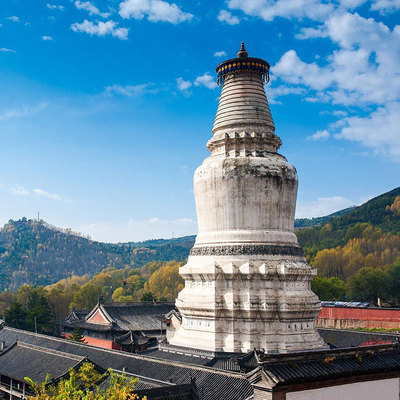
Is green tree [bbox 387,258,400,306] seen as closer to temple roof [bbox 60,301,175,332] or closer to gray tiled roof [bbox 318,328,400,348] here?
gray tiled roof [bbox 318,328,400,348]

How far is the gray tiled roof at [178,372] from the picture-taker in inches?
678

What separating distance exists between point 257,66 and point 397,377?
15.6 m

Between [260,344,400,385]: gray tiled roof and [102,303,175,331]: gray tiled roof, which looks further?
[102,303,175,331]: gray tiled roof

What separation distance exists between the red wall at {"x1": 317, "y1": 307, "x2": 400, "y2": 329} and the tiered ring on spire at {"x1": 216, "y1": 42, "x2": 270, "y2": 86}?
24.2m

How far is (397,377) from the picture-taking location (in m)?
12.0

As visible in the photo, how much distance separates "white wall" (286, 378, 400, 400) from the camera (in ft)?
34.5

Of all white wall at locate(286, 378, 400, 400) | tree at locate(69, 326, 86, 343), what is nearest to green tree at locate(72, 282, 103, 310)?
tree at locate(69, 326, 86, 343)

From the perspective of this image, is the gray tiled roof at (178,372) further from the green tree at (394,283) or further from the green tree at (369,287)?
the green tree at (394,283)

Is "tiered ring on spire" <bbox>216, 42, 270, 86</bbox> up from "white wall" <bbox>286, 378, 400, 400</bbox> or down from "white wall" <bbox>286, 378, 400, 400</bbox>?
up

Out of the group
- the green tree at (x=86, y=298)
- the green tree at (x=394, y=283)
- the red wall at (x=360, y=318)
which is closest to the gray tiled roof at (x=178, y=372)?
the red wall at (x=360, y=318)

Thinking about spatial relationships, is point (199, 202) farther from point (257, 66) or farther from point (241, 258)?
point (257, 66)

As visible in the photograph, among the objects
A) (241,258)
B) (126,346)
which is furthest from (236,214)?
(126,346)

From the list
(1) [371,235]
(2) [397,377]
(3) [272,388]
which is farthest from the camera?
(1) [371,235]

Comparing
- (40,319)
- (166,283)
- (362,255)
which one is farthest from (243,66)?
(166,283)
